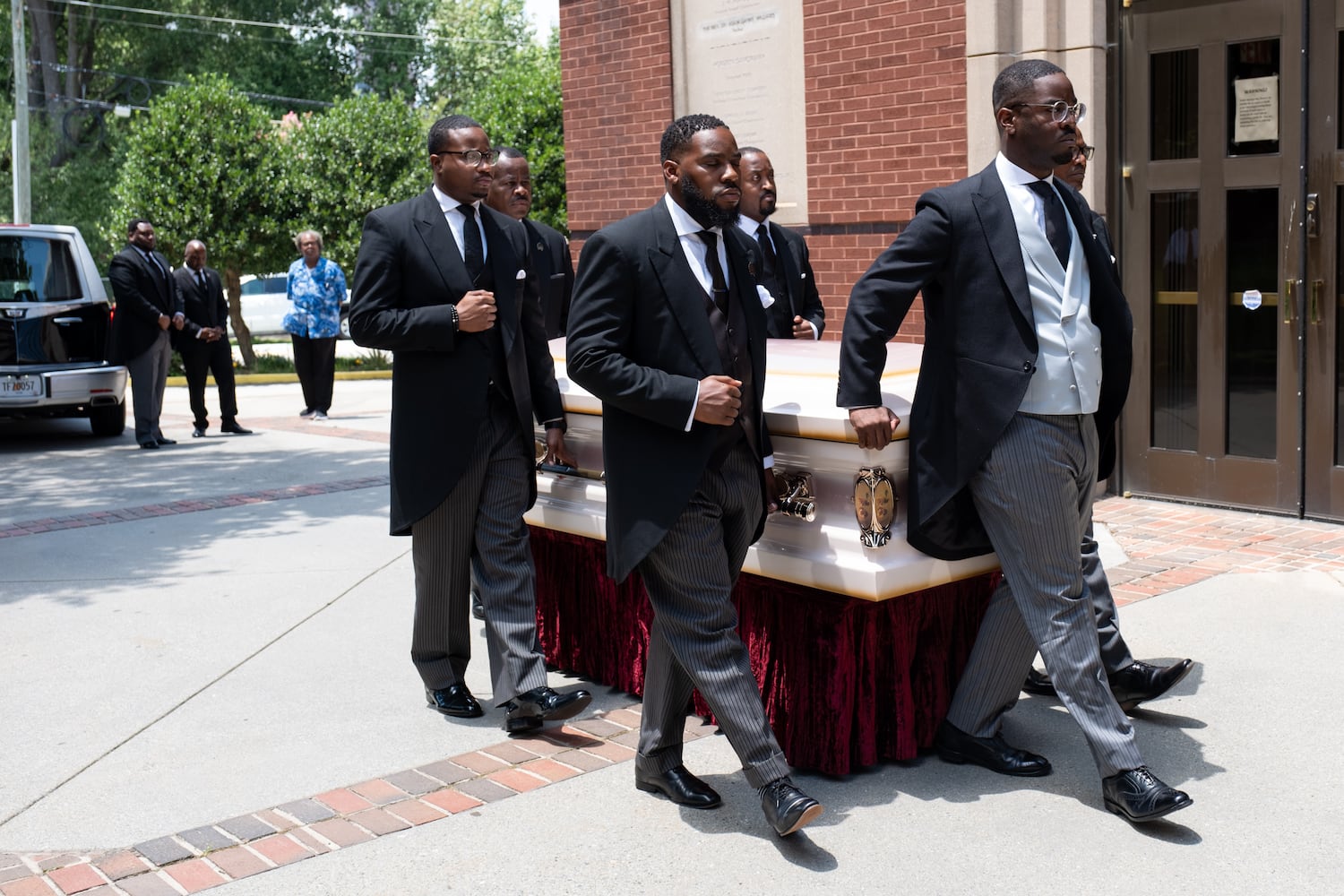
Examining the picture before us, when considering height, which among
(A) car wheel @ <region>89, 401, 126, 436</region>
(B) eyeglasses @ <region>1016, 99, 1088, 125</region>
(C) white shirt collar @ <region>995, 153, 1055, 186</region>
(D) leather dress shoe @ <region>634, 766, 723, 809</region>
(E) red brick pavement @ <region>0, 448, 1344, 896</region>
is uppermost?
(B) eyeglasses @ <region>1016, 99, 1088, 125</region>

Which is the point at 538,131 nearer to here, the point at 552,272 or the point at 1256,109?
the point at 1256,109

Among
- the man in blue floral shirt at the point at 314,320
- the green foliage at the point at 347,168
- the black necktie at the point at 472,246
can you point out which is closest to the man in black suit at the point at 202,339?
the man in blue floral shirt at the point at 314,320

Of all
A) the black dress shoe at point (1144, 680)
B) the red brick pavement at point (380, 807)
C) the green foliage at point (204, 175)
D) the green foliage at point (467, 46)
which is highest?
the green foliage at point (467, 46)

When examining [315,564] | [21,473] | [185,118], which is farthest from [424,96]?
[315,564]

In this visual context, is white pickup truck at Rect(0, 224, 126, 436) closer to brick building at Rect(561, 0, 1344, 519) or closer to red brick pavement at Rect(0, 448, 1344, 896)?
brick building at Rect(561, 0, 1344, 519)

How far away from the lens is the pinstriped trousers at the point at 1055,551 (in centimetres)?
390

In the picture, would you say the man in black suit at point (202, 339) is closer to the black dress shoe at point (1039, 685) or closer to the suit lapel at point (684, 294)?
the black dress shoe at point (1039, 685)

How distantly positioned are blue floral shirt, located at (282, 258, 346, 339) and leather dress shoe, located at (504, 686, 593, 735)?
10305 millimetres

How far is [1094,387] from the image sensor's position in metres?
4.03

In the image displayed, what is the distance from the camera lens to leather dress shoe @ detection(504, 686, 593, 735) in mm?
4680

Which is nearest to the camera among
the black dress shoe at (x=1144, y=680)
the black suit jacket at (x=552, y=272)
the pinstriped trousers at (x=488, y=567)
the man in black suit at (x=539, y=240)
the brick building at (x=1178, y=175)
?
the black dress shoe at (x=1144, y=680)

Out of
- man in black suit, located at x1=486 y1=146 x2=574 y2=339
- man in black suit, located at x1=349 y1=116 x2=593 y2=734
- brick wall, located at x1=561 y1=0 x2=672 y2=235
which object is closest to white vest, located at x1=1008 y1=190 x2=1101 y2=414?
man in black suit, located at x1=349 y1=116 x2=593 y2=734

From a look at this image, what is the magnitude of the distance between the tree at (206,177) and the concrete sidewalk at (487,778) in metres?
17.2

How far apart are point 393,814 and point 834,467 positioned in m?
1.53
